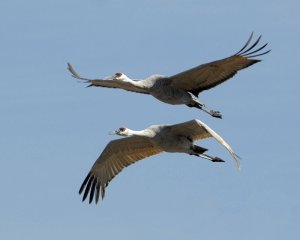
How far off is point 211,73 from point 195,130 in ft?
4.66

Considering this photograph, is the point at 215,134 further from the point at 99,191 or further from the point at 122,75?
the point at 99,191

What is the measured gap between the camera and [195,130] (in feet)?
101

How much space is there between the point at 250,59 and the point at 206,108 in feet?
5.87

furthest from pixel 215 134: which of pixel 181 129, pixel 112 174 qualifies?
pixel 112 174

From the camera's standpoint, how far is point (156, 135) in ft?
100

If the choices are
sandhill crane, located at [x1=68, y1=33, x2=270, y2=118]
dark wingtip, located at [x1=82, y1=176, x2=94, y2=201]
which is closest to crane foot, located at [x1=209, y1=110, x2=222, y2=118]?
sandhill crane, located at [x1=68, y1=33, x2=270, y2=118]

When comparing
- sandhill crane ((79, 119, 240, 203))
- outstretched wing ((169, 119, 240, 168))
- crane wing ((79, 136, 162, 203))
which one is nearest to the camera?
outstretched wing ((169, 119, 240, 168))

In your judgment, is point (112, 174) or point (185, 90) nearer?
point (185, 90)

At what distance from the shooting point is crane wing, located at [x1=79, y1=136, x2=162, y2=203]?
32.7 metres

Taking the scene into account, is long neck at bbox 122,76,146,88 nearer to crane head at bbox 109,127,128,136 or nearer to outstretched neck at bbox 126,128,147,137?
outstretched neck at bbox 126,128,147,137

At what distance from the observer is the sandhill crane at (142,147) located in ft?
100

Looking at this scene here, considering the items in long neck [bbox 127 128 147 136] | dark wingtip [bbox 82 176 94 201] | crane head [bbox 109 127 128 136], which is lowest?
dark wingtip [bbox 82 176 94 201]

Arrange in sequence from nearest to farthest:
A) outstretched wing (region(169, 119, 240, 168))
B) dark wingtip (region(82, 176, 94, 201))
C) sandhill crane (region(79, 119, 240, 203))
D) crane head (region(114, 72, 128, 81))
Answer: outstretched wing (region(169, 119, 240, 168)), sandhill crane (region(79, 119, 240, 203)), crane head (region(114, 72, 128, 81)), dark wingtip (region(82, 176, 94, 201))

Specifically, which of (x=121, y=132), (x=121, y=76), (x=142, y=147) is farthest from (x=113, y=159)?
(x=121, y=76)
